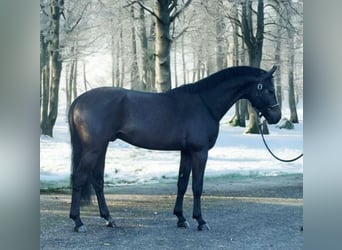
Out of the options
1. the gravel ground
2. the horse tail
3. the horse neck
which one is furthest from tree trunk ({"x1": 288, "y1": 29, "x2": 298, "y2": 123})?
the horse tail

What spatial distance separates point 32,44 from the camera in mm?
4102

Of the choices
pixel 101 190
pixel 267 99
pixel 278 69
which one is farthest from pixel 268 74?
pixel 101 190

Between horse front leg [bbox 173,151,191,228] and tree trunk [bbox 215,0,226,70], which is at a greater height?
tree trunk [bbox 215,0,226,70]

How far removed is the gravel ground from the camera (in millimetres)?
4137

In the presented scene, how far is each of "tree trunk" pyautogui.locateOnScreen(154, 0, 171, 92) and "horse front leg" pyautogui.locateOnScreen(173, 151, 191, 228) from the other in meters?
0.64

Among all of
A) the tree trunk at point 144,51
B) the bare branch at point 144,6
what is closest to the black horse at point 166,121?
the tree trunk at point 144,51

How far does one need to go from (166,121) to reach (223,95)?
489 millimetres

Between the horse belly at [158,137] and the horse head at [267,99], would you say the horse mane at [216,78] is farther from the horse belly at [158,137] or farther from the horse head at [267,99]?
the horse belly at [158,137]

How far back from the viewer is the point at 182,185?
4.23m

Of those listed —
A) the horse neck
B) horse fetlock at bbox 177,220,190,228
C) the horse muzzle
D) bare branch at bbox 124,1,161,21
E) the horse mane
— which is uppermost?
bare branch at bbox 124,1,161,21

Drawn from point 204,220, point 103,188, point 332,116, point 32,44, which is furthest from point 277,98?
point 32,44

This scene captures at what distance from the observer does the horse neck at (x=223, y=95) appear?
4.26m

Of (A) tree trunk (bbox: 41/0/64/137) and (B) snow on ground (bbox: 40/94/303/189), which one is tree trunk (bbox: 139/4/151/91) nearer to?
(B) snow on ground (bbox: 40/94/303/189)

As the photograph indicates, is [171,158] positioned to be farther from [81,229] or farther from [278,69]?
[278,69]
